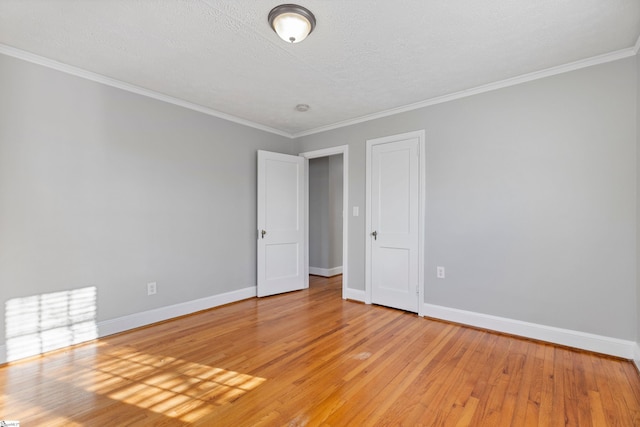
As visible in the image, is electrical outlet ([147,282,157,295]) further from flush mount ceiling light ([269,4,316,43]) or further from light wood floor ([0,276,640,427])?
flush mount ceiling light ([269,4,316,43])

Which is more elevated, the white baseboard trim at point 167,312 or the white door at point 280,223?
the white door at point 280,223

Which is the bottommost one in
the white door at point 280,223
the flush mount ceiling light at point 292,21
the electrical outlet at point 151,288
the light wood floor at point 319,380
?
the light wood floor at point 319,380

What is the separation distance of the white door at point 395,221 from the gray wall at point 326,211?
1.87m

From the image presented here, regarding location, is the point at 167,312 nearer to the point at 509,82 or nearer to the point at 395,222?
the point at 395,222

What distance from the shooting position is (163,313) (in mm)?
3377

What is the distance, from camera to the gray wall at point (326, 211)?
5.85 m

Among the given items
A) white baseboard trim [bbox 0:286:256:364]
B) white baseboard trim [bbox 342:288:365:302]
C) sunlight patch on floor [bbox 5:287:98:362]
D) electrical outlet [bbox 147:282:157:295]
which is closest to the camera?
sunlight patch on floor [bbox 5:287:98:362]

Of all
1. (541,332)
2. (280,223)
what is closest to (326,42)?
(280,223)

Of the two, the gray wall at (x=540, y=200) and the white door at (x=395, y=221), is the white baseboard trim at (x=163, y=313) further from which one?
the gray wall at (x=540, y=200)

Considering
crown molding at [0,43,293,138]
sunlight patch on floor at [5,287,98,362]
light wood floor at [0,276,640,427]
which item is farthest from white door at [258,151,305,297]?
sunlight patch on floor at [5,287,98,362]

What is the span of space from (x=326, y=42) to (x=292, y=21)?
1.36ft

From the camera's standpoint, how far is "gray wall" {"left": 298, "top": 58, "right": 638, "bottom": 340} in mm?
2514

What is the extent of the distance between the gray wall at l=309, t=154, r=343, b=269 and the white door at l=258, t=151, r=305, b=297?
1.11m

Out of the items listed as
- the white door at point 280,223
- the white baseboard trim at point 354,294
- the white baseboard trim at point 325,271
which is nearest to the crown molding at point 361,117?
the white door at point 280,223
